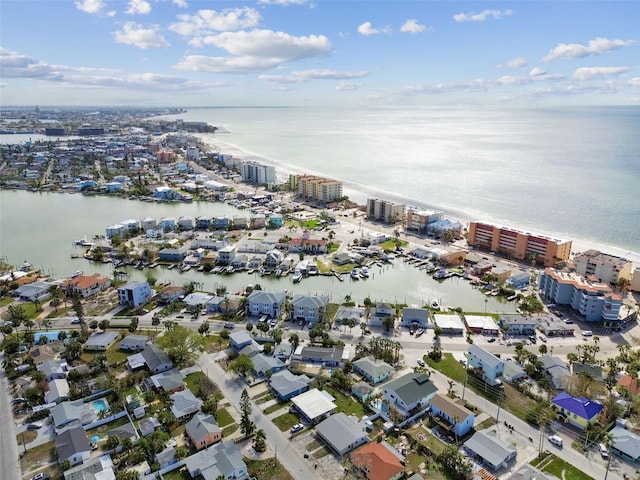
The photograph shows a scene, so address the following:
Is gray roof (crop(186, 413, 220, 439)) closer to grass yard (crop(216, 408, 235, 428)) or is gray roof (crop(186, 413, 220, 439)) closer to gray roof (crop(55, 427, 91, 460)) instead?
grass yard (crop(216, 408, 235, 428))

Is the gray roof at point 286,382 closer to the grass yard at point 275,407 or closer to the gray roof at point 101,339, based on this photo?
the grass yard at point 275,407

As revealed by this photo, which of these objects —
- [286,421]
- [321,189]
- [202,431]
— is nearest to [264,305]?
[286,421]

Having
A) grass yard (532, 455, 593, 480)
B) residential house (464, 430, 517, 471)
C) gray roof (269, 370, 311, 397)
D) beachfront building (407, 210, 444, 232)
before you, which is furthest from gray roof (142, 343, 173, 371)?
beachfront building (407, 210, 444, 232)

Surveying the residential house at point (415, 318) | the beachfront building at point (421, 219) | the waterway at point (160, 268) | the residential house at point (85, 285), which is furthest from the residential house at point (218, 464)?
the beachfront building at point (421, 219)

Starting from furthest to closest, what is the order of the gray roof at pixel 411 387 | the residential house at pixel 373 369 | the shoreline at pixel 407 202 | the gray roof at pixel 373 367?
the shoreline at pixel 407 202, the gray roof at pixel 373 367, the residential house at pixel 373 369, the gray roof at pixel 411 387

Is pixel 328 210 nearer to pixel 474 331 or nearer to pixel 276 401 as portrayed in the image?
pixel 474 331

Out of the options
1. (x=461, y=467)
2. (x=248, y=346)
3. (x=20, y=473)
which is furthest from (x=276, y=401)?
(x=20, y=473)

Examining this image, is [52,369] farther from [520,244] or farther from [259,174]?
[259,174]
